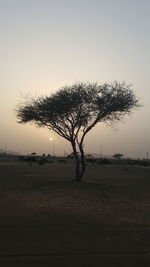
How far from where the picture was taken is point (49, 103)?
101 ft

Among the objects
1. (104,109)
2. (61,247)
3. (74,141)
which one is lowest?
(61,247)

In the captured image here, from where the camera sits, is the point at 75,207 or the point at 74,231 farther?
the point at 75,207

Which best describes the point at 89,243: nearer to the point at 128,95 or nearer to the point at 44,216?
the point at 44,216

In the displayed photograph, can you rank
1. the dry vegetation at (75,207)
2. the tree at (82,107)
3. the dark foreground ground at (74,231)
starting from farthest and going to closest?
the tree at (82,107)
the dry vegetation at (75,207)
the dark foreground ground at (74,231)

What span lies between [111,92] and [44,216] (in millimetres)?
17011

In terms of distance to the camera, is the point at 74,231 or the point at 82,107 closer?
the point at 74,231

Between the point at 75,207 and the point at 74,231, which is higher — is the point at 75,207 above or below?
above

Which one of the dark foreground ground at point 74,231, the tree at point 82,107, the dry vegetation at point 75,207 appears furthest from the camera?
the tree at point 82,107

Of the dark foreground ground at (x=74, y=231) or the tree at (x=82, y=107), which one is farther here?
the tree at (x=82, y=107)

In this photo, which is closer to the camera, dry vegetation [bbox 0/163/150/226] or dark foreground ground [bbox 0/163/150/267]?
dark foreground ground [bbox 0/163/150/267]

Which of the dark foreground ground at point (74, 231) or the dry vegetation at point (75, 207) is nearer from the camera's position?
the dark foreground ground at point (74, 231)

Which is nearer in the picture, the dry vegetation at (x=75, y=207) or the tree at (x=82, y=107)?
the dry vegetation at (x=75, y=207)

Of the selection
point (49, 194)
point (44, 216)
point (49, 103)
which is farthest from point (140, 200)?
point (49, 103)

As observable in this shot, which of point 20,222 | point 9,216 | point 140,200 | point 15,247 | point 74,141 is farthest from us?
point 74,141
